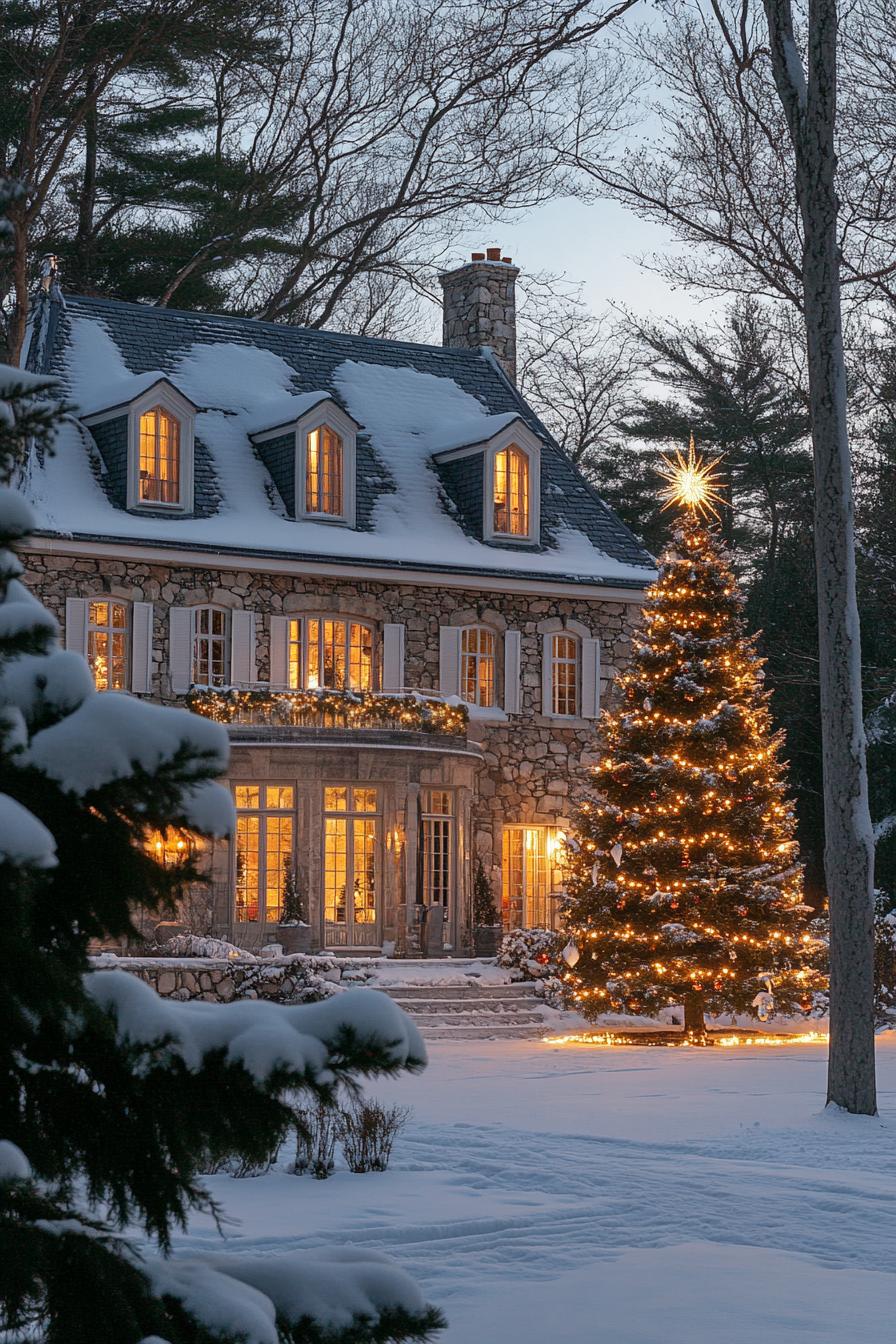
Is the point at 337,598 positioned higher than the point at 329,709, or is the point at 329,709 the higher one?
the point at 337,598

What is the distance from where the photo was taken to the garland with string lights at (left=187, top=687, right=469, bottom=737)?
78.3 ft

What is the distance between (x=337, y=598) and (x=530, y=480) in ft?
12.5

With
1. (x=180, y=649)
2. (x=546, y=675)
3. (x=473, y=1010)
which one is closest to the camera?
(x=473, y=1010)

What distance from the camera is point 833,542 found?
12.6 m

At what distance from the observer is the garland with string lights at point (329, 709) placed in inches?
939

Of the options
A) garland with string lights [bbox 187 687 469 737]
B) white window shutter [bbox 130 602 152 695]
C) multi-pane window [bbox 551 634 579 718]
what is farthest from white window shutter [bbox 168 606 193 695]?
multi-pane window [bbox 551 634 579 718]

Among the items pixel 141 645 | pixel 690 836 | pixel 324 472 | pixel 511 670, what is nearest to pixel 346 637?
pixel 324 472

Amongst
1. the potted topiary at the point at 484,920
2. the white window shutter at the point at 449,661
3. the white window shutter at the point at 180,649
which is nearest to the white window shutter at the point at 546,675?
the white window shutter at the point at 449,661

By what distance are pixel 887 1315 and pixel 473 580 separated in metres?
20.0

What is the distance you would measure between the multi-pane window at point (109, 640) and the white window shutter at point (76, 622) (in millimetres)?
127

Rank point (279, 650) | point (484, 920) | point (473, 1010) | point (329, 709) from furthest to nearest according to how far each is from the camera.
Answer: point (484, 920), point (279, 650), point (329, 709), point (473, 1010)

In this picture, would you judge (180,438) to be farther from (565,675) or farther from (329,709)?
(565,675)

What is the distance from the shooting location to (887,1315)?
6609 millimetres

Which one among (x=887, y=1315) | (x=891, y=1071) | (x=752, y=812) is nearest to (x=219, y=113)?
(x=752, y=812)
